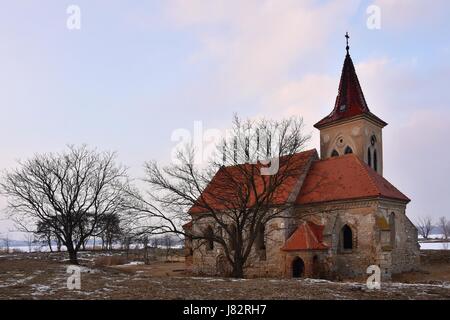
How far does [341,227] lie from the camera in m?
26.4

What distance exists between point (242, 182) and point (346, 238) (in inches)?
303

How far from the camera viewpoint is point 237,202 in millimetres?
25891

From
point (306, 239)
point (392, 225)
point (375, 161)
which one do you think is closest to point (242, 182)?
point (306, 239)

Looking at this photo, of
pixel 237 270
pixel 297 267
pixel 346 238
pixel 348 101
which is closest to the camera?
pixel 237 270

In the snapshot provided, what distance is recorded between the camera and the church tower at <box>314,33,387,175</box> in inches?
1284

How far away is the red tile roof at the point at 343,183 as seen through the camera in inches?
1026

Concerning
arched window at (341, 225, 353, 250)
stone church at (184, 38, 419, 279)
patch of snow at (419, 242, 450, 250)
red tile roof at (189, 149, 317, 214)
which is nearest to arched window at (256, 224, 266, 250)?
stone church at (184, 38, 419, 279)

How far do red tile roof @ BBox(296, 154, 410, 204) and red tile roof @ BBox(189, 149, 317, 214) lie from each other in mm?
1035

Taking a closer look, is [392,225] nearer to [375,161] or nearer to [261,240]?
[375,161]
